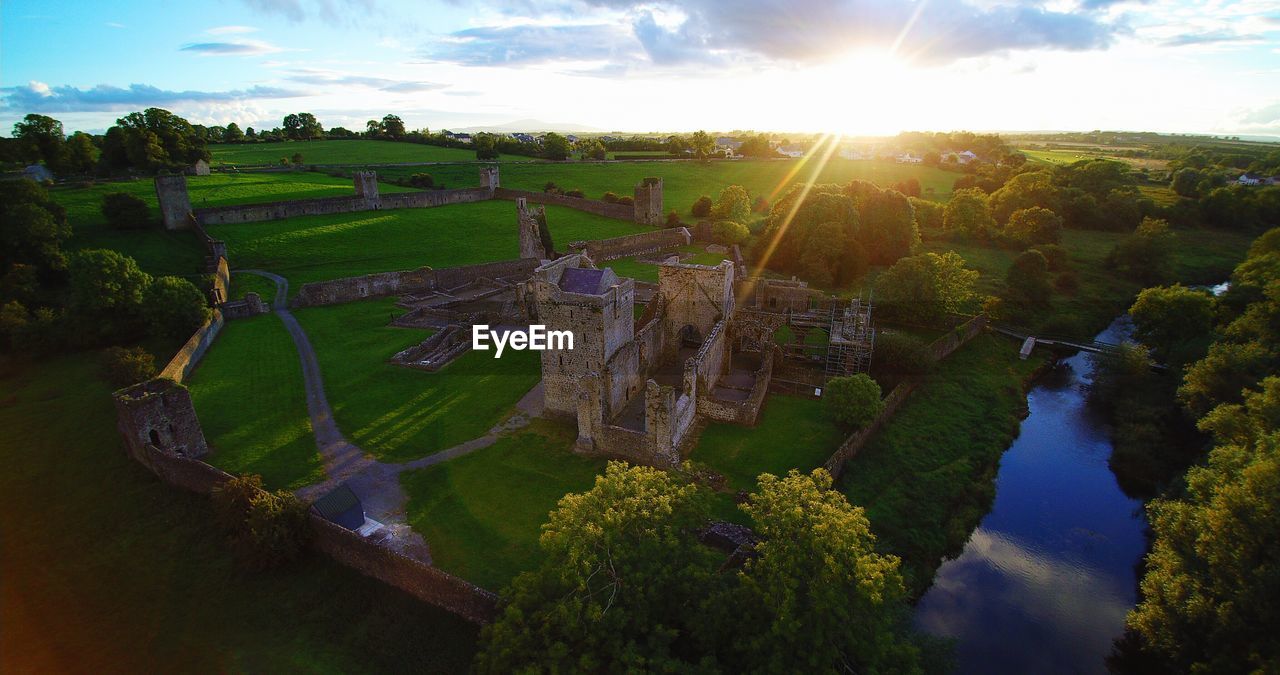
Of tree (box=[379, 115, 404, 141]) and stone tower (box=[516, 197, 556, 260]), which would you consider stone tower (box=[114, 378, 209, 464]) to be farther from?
tree (box=[379, 115, 404, 141])

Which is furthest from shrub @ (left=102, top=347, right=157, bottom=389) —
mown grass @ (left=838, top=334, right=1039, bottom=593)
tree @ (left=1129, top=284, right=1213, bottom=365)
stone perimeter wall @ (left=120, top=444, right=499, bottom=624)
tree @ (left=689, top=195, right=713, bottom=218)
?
tree @ (left=689, top=195, right=713, bottom=218)

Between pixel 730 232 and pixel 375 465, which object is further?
pixel 730 232

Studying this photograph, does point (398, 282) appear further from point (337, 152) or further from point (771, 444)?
point (337, 152)

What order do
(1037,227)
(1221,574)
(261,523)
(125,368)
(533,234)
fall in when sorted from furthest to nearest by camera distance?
(1037,227)
(533,234)
(125,368)
(261,523)
(1221,574)

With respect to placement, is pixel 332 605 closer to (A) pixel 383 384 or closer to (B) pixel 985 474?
(A) pixel 383 384

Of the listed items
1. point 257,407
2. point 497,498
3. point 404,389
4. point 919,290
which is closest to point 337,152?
point 257,407

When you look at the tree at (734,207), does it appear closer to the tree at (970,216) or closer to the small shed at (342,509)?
the tree at (970,216)

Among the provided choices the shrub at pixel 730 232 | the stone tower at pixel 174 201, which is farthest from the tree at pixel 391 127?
the shrub at pixel 730 232

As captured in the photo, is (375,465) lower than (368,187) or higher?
lower
